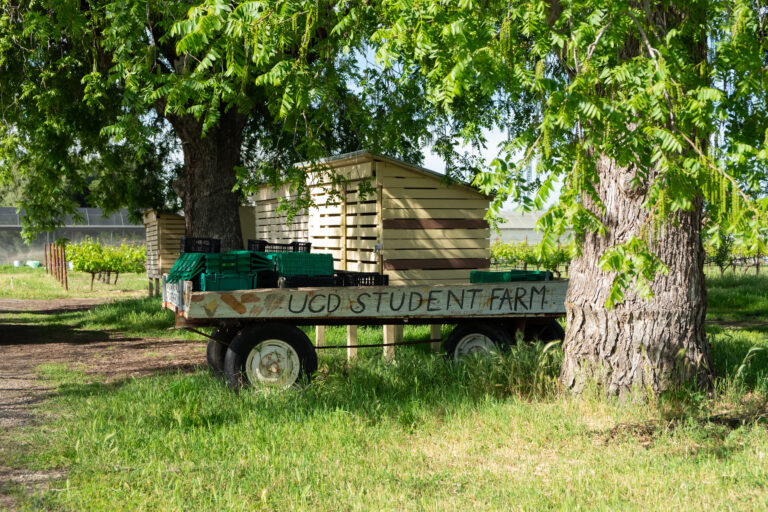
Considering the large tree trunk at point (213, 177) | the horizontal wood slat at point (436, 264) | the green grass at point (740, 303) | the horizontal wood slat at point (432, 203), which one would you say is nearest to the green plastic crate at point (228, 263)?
the horizontal wood slat at point (436, 264)

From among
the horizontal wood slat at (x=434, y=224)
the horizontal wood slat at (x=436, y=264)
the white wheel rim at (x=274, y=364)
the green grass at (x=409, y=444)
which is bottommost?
the green grass at (x=409, y=444)

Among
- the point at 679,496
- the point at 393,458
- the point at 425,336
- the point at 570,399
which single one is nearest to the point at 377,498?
the point at 393,458

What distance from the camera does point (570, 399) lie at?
6.33 m

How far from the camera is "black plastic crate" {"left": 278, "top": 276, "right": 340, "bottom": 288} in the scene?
23.5ft

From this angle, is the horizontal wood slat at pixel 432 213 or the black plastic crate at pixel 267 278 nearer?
the black plastic crate at pixel 267 278

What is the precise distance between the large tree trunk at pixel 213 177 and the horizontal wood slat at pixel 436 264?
366 centimetres

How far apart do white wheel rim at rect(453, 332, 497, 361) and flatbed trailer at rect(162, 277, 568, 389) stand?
0.01 meters

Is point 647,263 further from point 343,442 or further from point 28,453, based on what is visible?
point 28,453

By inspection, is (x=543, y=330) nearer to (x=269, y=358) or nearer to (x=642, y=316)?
(x=642, y=316)

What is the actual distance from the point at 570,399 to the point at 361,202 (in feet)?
18.4

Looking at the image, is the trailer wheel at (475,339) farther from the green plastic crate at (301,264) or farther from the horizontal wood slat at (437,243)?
the horizontal wood slat at (437,243)

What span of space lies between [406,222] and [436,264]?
2.51 feet

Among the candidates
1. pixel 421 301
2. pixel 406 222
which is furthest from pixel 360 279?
pixel 406 222

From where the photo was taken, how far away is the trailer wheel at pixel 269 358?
6.94 metres
